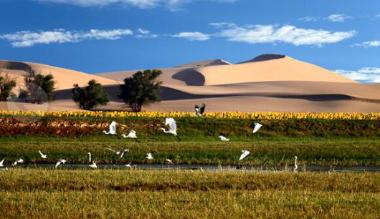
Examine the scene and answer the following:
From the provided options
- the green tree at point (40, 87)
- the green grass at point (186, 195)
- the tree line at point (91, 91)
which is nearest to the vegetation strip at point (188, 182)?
the green grass at point (186, 195)

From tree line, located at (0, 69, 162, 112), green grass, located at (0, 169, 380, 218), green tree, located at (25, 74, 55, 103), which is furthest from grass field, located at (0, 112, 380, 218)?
green tree, located at (25, 74, 55, 103)

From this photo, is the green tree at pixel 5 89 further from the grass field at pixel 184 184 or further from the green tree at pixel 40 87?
the grass field at pixel 184 184

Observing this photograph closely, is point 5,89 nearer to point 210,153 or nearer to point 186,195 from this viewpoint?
point 210,153

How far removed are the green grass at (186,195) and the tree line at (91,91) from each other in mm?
79521

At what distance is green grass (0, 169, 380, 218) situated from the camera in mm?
14984

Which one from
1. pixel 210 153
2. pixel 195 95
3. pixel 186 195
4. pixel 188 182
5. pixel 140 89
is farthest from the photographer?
pixel 195 95

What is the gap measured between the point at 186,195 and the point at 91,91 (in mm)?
85502

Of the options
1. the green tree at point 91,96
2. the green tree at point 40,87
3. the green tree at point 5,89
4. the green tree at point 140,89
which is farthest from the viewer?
the green tree at point 140,89

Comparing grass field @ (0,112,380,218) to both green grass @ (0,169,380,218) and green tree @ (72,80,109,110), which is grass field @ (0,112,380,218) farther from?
green tree @ (72,80,109,110)

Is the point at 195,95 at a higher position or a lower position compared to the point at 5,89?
higher

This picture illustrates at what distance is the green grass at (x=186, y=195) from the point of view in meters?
15.0

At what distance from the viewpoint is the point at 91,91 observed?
334 ft

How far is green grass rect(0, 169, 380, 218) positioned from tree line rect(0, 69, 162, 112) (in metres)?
79.5

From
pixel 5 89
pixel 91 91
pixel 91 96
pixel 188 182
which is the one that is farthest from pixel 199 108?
pixel 5 89
